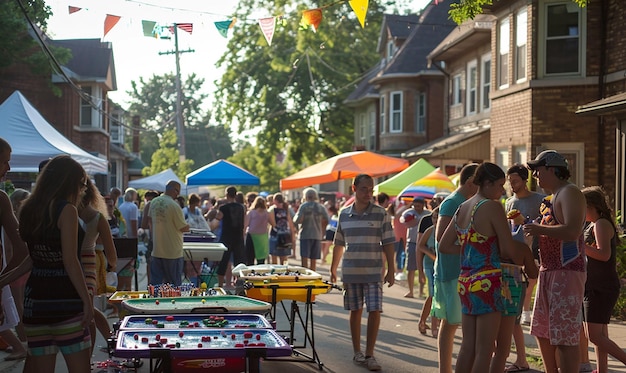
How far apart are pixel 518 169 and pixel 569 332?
229 cm

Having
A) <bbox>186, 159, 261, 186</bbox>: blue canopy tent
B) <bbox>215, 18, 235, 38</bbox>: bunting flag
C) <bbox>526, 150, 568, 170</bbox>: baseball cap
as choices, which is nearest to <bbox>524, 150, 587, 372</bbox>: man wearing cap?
<bbox>526, 150, 568, 170</bbox>: baseball cap

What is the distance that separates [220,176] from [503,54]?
7934 millimetres

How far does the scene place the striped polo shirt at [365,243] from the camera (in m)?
10.3

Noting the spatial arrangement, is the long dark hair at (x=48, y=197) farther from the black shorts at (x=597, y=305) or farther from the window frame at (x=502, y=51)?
the window frame at (x=502, y=51)

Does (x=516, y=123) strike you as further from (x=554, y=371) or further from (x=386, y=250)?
(x=554, y=371)

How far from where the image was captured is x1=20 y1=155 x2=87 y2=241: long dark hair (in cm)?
630

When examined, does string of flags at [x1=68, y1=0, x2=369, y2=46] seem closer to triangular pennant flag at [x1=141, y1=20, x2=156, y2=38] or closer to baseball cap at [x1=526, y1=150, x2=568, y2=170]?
triangular pennant flag at [x1=141, y1=20, x2=156, y2=38]

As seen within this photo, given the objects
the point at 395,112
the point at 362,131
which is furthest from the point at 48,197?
the point at 362,131

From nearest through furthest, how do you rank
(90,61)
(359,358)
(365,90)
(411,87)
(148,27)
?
(359,358) → (148,27) → (411,87) → (90,61) → (365,90)

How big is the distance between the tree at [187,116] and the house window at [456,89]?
88123 mm

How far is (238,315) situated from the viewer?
7879 millimetres

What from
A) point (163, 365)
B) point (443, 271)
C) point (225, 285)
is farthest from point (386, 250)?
point (225, 285)

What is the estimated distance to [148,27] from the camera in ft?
65.3

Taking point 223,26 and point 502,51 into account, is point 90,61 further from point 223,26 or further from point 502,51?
point 223,26
